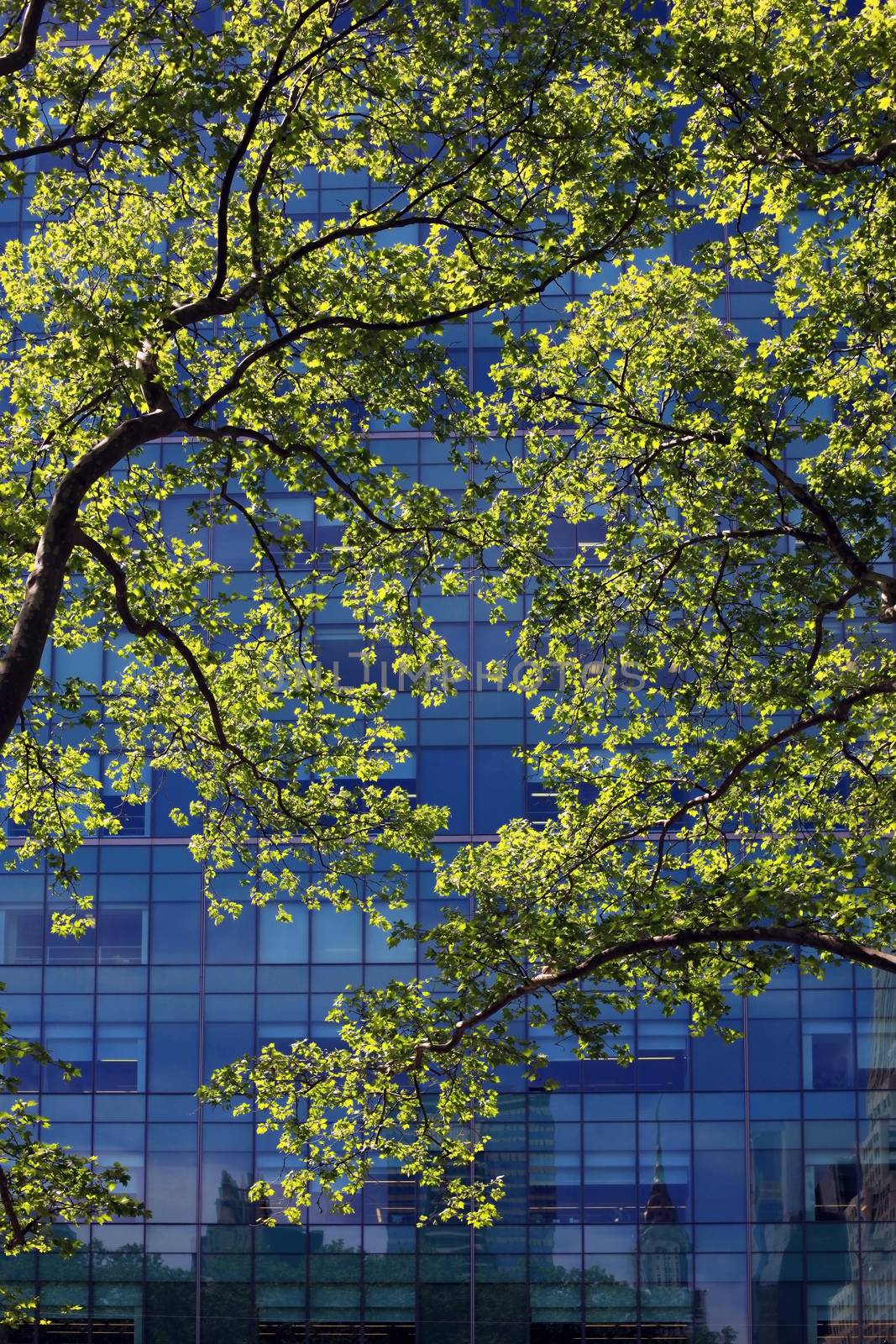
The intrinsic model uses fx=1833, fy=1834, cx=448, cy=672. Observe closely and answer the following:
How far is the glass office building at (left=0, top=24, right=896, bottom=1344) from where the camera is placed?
133 ft

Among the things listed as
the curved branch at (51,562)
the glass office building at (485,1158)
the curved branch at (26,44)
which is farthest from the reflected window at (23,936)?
the curved branch at (26,44)

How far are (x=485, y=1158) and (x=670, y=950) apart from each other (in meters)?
26.1

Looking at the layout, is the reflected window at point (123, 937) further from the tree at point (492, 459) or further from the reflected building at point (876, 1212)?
the tree at point (492, 459)

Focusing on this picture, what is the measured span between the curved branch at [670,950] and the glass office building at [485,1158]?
2516 centimetres

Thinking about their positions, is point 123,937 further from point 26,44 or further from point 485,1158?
point 26,44

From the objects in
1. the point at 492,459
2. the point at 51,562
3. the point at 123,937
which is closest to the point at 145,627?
the point at 51,562

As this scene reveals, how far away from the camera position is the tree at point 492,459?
1631cm

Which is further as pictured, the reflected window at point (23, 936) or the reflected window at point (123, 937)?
the reflected window at point (23, 936)

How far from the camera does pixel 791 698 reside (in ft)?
56.9

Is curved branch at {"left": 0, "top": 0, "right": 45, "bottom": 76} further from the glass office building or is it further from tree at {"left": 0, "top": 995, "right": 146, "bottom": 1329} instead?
the glass office building

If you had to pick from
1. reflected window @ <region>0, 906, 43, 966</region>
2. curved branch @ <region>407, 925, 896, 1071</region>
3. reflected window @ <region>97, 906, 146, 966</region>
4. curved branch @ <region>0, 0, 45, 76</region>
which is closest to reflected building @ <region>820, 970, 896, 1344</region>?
reflected window @ <region>97, 906, 146, 966</region>

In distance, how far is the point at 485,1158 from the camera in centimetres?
4134

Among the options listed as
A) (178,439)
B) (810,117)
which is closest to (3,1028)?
(810,117)

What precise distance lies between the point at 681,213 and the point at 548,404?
2.47 m
